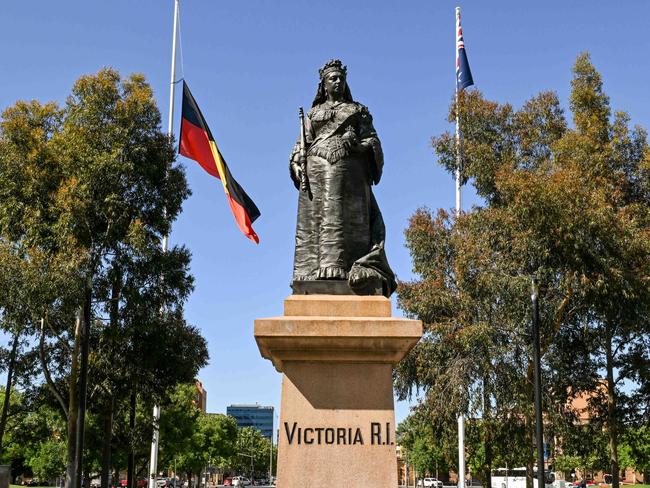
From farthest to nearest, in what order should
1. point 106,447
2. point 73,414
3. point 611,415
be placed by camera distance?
point 611,415 → point 106,447 → point 73,414

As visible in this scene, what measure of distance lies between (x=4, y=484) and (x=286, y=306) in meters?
18.8

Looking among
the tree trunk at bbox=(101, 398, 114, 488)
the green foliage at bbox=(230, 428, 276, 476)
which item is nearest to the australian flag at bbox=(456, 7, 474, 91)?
the tree trunk at bbox=(101, 398, 114, 488)

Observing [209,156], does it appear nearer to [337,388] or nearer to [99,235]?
[99,235]

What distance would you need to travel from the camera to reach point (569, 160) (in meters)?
28.0

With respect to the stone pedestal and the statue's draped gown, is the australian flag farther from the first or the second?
the stone pedestal

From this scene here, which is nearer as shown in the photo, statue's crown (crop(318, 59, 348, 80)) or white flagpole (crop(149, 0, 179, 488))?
statue's crown (crop(318, 59, 348, 80))

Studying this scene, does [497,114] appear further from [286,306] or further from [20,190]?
[286,306]

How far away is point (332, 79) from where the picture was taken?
9039mm

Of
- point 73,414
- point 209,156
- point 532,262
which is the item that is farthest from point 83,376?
point 532,262

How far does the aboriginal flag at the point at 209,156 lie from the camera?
76.5 ft

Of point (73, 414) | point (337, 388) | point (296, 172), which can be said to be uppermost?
point (296, 172)

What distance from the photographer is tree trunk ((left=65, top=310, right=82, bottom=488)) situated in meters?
22.6

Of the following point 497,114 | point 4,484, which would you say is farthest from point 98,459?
point 497,114

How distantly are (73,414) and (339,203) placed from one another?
724 inches
